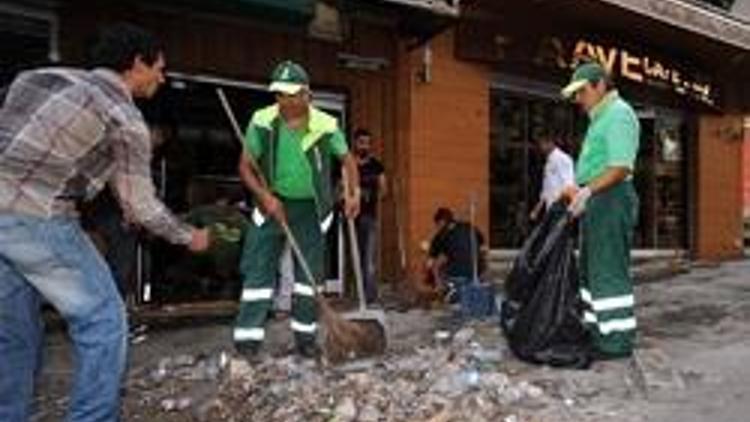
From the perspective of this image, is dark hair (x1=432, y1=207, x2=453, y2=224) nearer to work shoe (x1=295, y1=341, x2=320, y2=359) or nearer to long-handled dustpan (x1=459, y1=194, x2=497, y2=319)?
long-handled dustpan (x1=459, y1=194, x2=497, y2=319)

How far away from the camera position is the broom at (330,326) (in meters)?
9.18

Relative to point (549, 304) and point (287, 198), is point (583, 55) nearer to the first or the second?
point (549, 304)

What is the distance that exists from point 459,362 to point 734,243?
14662 mm

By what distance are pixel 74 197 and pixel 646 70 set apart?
14688 millimetres

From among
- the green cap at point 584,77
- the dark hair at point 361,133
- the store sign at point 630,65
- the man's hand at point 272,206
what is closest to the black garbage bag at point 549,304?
the green cap at point 584,77

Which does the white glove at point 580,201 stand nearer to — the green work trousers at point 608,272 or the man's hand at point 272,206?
the green work trousers at point 608,272

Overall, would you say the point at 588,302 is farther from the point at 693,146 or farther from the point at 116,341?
the point at 693,146

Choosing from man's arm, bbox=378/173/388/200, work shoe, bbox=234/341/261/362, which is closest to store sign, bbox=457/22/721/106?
man's arm, bbox=378/173/388/200

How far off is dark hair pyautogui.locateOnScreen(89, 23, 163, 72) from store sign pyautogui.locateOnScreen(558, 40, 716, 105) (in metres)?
11.8

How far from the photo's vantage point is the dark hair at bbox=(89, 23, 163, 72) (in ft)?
21.1

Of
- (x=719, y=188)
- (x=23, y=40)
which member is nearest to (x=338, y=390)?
(x=23, y=40)

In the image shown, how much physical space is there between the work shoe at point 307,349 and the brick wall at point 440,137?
603cm

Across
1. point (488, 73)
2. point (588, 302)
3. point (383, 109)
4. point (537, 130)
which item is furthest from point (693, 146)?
point (588, 302)

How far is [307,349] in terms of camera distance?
9.51 m
